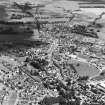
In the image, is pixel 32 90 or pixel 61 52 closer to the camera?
pixel 32 90

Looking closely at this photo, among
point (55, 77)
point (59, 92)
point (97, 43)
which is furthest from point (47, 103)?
point (97, 43)

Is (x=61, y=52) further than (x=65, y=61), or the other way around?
(x=61, y=52)

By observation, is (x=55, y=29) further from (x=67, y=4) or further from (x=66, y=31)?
(x=67, y=4)

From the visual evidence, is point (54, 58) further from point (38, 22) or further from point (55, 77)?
point (38, 22)

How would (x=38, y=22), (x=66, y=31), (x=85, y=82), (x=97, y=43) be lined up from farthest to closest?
1. (x=38, y=22)
2. (x=66, y=31)
3. (x=97, y=43)
4. (x=85, y=82)

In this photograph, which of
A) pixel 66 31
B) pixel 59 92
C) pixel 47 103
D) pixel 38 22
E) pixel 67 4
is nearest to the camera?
pixel 47 103

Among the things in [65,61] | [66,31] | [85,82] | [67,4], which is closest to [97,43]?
[66,31]

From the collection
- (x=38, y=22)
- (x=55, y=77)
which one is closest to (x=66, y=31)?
(x=38, y=22)

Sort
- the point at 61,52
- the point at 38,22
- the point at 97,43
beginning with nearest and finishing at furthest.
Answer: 1. the point at 61,52
2. the point at 97,43
3. the point at 38,22

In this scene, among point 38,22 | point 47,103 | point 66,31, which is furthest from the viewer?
point 38,22
